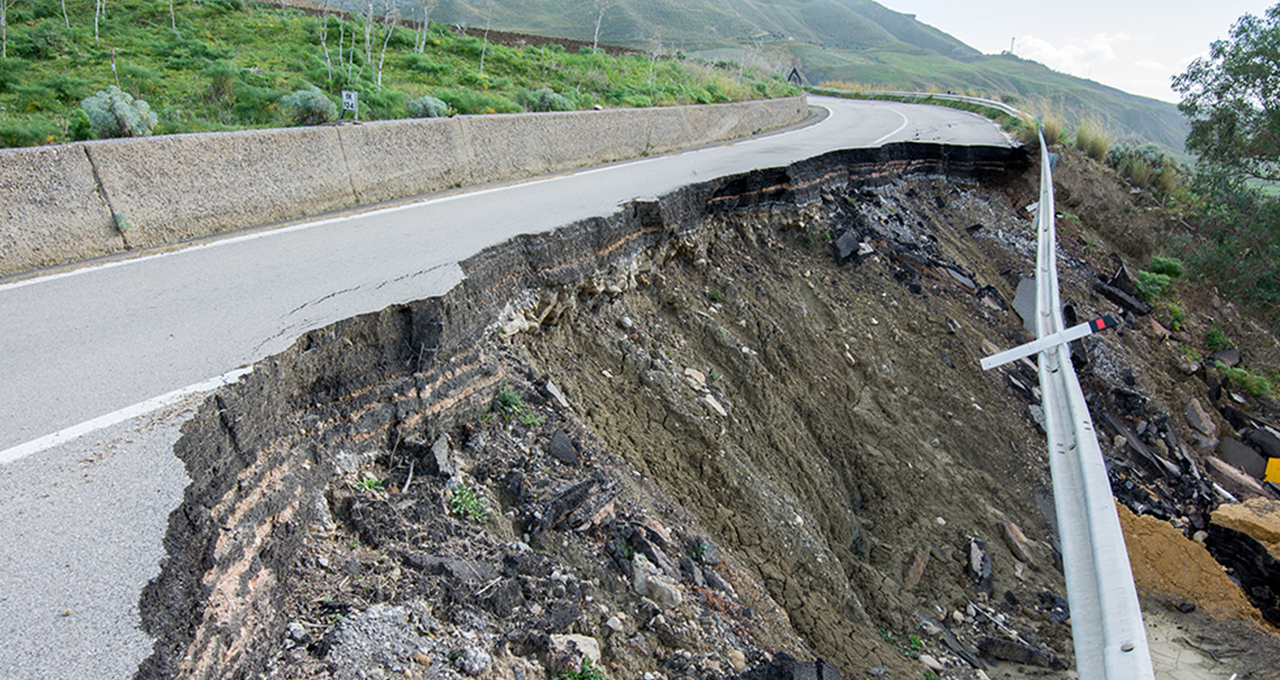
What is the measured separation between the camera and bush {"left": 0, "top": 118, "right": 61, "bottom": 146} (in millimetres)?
5641

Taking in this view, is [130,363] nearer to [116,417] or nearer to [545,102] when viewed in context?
[116,417]

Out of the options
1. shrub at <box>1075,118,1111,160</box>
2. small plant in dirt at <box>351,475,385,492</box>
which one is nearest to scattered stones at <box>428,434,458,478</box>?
small plant in dirt at <box>351,475,385,492</box>

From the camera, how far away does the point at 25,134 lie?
5.65 metres

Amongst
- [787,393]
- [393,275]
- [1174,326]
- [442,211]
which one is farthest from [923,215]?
[393,275]

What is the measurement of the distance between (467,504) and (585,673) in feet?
3.78

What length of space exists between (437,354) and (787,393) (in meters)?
4.11

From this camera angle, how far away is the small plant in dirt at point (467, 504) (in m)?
3.71

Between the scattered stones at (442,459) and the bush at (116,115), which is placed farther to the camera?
the bush at (116,115)

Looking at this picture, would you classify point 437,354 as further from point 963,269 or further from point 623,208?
point 963,269

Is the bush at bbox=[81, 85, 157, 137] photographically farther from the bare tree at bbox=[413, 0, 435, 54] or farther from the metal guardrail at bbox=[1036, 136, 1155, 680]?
the bare tree at bbox=[413, 0, 435, 54]

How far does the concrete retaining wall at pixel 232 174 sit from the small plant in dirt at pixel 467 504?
398 cm

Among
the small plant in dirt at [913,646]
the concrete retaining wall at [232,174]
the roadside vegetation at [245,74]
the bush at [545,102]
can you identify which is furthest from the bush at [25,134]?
the small plant in dirt at [913,646]

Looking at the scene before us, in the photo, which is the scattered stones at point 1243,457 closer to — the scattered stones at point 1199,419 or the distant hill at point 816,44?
the scattered stones at point 1199,419

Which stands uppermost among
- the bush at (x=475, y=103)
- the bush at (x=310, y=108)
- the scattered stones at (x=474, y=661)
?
the bush at (x=475, y=103)
